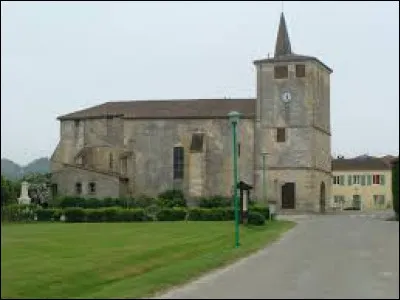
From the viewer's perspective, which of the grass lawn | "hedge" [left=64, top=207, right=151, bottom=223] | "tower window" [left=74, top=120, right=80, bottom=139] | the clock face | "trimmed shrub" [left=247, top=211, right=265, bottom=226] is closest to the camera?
the grass lawn

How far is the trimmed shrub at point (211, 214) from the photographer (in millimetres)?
57188

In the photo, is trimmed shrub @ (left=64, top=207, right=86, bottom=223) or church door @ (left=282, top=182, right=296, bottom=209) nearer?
trimmed shrub @ (left=64, top=207, right=86, bottom=223)

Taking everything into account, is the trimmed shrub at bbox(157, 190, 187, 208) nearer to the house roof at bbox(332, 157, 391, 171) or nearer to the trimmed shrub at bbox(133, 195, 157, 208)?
the trimmed shrub at bbox(133, 195, 157, 208)

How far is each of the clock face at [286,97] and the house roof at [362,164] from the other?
33.2 meters

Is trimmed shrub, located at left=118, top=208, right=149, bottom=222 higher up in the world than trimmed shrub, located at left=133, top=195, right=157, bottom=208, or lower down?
lower down

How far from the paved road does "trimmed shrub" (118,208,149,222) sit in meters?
29.2

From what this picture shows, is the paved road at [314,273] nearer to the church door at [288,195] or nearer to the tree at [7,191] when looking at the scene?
the tree at [7,191]

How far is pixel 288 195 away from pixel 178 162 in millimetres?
12345

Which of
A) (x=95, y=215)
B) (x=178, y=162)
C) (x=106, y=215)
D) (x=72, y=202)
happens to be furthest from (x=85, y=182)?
(x=106, y=215)

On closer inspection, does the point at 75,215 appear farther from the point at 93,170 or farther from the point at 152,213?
the point at 93,170

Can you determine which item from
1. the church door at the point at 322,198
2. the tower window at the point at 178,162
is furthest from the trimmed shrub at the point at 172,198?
the church door at the point at 322,198

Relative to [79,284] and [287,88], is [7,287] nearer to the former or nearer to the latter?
[79,284]

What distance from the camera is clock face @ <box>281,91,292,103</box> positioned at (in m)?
83.1

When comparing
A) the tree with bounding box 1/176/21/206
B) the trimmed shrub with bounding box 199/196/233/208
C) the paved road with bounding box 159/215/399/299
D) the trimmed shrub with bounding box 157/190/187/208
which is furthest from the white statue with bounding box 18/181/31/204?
the paved road with bounding box 159/215/399/299
